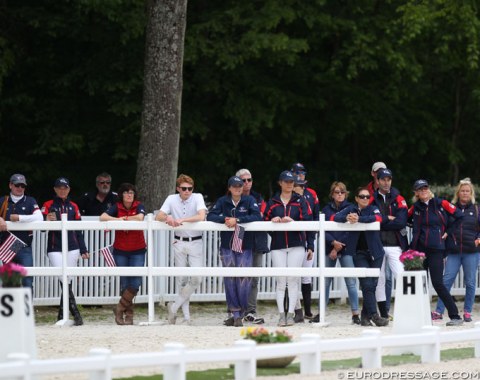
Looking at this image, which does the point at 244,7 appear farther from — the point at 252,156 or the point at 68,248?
the point at 68,248

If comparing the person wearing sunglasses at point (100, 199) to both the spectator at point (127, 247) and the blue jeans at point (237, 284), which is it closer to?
the spectator at point (127, 247)

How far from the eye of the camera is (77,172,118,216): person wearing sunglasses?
2095cm

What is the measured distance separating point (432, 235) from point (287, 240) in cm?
196

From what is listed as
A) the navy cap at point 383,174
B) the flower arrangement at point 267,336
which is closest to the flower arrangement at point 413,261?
the flower arrangement at point 267,336

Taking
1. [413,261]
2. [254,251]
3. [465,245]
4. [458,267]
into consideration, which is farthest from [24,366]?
[458,267]

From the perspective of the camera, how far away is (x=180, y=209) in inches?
734

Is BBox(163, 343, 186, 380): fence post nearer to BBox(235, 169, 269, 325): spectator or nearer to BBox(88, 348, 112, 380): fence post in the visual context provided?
BBox(88, 348, 112, 380): fence post

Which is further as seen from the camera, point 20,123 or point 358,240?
point 20,123

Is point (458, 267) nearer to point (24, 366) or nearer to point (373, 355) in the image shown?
point (373, 355)

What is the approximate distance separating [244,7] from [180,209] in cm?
1150

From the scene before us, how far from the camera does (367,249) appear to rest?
727 inches

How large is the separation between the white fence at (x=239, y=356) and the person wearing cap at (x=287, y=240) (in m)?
3.39

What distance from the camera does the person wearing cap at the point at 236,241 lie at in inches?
717

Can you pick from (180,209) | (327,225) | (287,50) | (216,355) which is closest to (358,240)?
(327,225)
